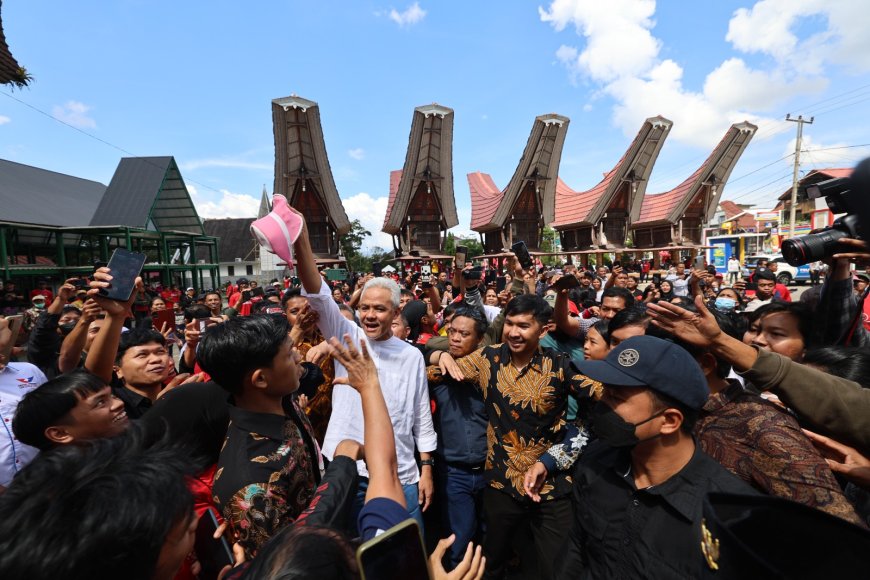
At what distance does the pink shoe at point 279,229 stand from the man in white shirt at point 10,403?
1.29 meters

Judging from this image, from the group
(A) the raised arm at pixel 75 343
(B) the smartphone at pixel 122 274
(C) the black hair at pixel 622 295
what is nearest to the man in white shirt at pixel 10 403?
(A) the raised arm at pixel 75 343

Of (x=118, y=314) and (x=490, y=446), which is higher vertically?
(x=118, y=314)

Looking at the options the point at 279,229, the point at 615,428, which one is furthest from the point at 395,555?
the point at 279,229

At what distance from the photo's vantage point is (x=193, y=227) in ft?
67.5

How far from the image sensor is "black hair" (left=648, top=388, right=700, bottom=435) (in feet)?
4.42

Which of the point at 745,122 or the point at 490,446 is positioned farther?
the point at 745,122

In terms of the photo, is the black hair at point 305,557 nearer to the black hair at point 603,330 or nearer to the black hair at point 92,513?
the black hair at point 92,513

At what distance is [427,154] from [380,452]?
16.5 metres

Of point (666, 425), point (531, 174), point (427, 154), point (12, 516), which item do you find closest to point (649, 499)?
point (666, 425)

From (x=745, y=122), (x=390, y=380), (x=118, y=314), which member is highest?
(x=745, y=122)

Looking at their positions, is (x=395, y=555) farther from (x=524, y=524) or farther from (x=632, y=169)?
(x=632, y=169)

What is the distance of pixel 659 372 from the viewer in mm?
1338

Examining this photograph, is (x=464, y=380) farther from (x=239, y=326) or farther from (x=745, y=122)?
(x=745, y=122)

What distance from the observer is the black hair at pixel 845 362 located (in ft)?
5.25
